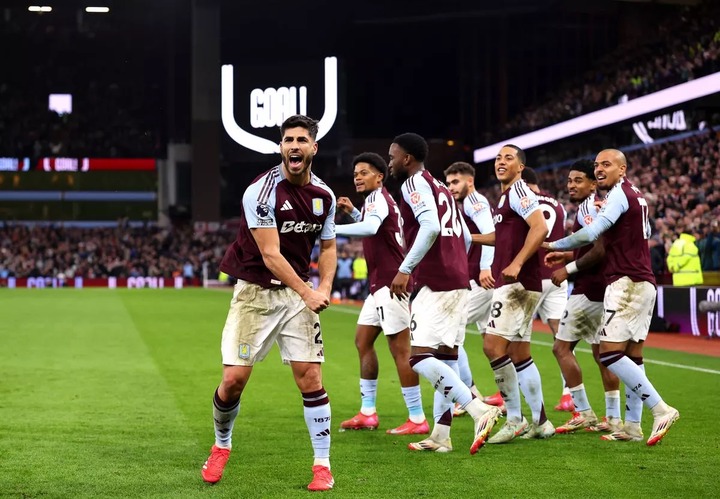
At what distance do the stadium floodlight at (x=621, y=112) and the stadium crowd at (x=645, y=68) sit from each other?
286mm

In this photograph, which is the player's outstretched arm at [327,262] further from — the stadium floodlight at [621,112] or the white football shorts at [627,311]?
the stadium floodlight at [621,112]

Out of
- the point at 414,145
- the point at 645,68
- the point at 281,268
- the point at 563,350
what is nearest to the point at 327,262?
the point at 281,268

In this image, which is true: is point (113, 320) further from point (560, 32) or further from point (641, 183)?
point (560, 32)

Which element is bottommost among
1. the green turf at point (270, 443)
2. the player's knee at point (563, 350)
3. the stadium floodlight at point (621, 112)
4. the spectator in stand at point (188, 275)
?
the spectator in stand at point (188, 275)

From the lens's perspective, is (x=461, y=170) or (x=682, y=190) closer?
(x=461, y=170)

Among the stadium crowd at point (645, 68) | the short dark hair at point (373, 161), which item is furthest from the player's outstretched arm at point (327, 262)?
the stadium crowd at point (645, 68)

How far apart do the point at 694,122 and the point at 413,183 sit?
89.5 ft

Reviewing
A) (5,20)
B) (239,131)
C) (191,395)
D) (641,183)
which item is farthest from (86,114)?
(191,395)

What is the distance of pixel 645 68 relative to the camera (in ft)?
120

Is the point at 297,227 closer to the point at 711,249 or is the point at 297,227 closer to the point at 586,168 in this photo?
the point at 586,168

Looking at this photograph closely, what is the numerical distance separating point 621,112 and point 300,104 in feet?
39.0

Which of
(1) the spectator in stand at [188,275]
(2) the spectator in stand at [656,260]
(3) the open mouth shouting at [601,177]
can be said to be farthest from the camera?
(1) the spectator in stand at [188,275]

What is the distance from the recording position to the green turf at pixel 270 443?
6398 millimetres

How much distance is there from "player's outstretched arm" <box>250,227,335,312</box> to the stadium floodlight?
25583mm
